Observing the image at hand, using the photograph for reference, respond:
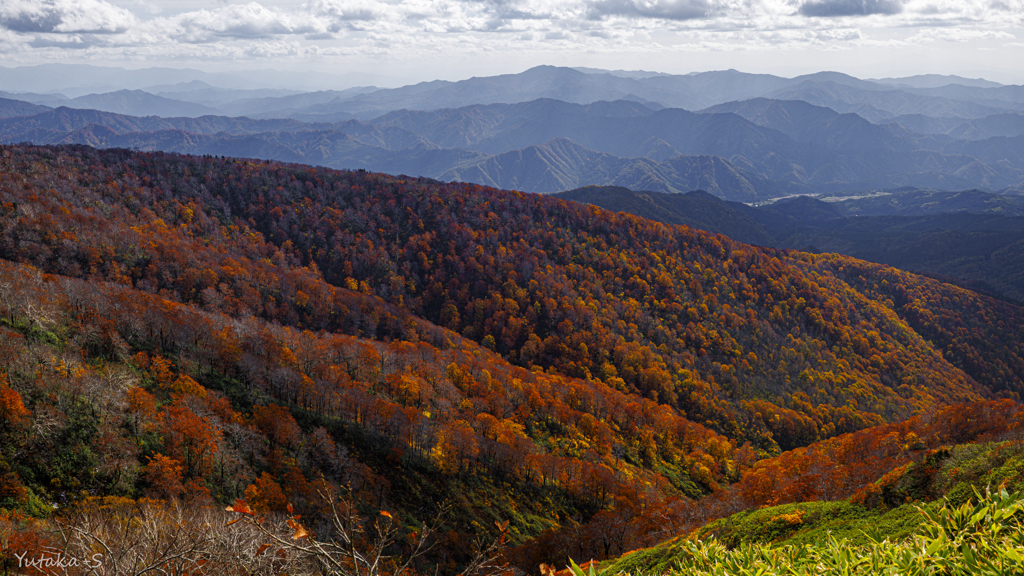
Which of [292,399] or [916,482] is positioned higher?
[916,482]

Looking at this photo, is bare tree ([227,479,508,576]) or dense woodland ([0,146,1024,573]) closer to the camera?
bare tree ([227,479,508,576])

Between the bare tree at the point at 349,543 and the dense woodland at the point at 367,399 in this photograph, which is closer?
the bare tree at the point at 349,543

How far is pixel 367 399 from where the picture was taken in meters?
87.8

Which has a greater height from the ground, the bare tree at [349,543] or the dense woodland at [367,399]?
the bare tree at [349,543]

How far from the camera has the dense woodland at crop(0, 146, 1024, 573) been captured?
56406mm

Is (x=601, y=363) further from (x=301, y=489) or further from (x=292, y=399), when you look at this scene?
(x=301, y=489)

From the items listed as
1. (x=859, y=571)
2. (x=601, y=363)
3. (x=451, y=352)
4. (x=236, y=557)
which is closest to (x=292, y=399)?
(x=451, y=352)

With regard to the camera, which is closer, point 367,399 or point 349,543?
point 349,543

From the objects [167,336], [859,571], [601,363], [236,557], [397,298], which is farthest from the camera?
[397,298]

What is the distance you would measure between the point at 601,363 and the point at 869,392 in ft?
343

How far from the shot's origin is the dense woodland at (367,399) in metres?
56.4

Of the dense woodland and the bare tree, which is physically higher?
the bare tree

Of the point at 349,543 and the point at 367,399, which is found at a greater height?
the point at 349,543

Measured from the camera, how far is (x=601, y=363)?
174125mm
